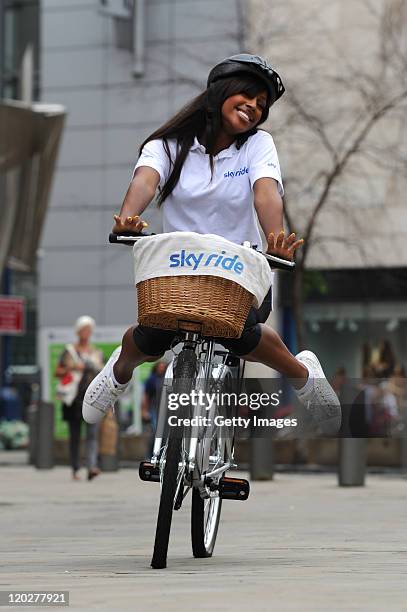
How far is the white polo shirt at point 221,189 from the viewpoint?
5863 millimetres

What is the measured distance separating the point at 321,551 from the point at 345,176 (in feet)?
79.8

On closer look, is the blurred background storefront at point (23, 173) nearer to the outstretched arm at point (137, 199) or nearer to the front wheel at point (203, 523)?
the front wheel at point (203, 523)

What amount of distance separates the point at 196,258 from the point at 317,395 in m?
0.98

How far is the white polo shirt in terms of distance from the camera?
5.86 meters

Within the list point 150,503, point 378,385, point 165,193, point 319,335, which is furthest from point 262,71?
point 319,335

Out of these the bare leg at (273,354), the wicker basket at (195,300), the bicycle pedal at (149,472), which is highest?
the wicker basket at (195,300)

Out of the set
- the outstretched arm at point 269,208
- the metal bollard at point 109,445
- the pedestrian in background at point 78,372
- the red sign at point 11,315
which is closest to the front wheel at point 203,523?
the outstretched arm at point 269,208

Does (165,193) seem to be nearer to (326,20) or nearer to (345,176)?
(345,176)

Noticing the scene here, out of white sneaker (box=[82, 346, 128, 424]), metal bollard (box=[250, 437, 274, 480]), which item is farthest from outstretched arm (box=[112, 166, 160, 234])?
metal bollard (box=[250, 437, 274, 480])

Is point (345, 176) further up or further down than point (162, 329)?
further up

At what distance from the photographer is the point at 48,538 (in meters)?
7.86

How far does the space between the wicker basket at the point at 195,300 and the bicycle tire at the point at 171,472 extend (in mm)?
233

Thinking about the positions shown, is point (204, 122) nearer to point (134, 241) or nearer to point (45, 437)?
point (134, 241)

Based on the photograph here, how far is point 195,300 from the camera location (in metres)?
5.42
